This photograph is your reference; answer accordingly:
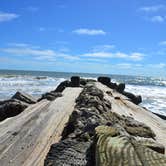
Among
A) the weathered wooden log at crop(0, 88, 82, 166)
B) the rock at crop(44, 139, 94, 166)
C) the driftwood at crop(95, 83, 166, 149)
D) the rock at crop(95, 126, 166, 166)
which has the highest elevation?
the rock at crop(95, 126, 166, 166)

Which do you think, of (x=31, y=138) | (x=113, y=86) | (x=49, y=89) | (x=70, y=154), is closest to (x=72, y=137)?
(x=70, y=154)

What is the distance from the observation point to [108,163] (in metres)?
1.60

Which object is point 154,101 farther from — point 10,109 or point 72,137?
point 72,137

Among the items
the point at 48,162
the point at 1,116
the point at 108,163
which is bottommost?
the point at 1,116

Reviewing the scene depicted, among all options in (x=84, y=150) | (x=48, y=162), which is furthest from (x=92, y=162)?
(x=48, y=162)

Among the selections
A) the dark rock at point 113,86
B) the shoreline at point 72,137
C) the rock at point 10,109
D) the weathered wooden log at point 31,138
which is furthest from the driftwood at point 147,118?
the dark rock at point 113,86

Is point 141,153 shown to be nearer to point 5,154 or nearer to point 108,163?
point 108,163

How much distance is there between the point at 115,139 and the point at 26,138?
1.97 m

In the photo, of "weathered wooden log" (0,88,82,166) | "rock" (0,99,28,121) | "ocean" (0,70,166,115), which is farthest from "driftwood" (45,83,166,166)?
"ocean" (0,70,166,115)

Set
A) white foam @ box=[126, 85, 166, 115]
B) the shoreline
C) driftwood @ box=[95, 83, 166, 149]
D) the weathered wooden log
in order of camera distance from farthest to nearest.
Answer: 1. white foam @ box=[126, 85, 166, 115]
2. driftwood @ box=[95, 83, 166, 149]
3. the weathered wooden log
4. the shoreline

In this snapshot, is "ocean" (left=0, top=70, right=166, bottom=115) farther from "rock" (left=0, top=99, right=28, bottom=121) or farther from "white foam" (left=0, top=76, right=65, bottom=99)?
"rock" (left=0, top=99, right=28, bottom=121)

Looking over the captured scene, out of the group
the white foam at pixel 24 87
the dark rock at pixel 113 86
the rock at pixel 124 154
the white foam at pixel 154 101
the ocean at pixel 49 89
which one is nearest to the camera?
the rock at pixel 124 154

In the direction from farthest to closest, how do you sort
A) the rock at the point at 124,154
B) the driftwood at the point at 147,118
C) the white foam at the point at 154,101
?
the white foam at the point at 154,101
the driftwood at the point at 147,118
the rock at the point at 124,154

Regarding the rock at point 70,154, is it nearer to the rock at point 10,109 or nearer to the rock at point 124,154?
the rock at point 124,154
